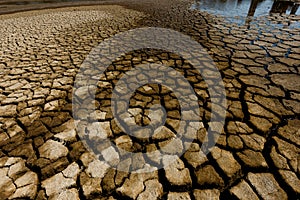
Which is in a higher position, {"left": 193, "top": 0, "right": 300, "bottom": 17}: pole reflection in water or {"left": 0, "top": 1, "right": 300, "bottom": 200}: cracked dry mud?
{"left": 193, "top": 0, "right": 300, "bottom": 17}: pole reflection in water

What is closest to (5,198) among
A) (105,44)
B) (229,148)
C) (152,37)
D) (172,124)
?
(172,124)

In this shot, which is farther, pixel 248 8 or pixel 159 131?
pixel 248 8

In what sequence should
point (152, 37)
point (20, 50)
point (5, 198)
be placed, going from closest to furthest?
point (5, 198)
point (20, 50)
point (152, 37)

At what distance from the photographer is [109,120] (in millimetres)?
1542

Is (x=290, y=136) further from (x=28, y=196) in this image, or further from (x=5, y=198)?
(x=5, y=198)

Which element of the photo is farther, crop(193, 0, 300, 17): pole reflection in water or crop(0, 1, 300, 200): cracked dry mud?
crop(193, 0, 300, 17): pole reflection in water

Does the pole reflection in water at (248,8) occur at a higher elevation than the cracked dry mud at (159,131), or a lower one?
higher

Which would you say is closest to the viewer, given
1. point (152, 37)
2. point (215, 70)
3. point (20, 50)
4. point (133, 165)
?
point (133, 165)

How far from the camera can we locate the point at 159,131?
1.42 m

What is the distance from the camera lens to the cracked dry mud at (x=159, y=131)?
1.06 m

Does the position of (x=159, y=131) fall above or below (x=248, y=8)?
below

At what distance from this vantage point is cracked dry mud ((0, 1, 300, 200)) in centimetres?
106

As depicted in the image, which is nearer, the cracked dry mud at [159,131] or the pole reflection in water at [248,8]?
the cracked dry mud at [159,131]

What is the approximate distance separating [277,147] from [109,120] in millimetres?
1328
